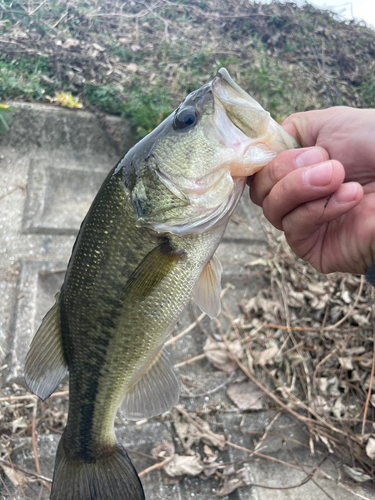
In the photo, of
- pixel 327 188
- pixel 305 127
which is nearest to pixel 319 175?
pixel 327 188

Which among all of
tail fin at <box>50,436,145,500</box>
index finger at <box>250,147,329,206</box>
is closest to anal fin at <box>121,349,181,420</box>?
tail fin at <box>50,436,145,500</box>

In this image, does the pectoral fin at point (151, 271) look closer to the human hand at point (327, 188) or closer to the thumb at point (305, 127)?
the human hand at point (327, 188)

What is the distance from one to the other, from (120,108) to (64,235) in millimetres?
1291

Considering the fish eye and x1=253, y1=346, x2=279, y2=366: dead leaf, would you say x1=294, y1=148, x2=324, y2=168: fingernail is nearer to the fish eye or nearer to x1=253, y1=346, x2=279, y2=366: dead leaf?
the fish eye

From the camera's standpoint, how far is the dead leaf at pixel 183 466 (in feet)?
6.56

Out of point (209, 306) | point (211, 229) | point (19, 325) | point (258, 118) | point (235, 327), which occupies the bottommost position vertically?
point (19, 325)

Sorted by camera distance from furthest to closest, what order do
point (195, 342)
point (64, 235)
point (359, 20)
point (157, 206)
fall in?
point (359, 20) < point (64, 235) < point (195, 342) < point (157, 206)

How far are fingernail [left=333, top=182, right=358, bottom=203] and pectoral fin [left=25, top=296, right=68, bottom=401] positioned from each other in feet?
3.46

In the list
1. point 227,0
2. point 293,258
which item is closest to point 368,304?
point 293,258

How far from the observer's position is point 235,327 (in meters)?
2.61

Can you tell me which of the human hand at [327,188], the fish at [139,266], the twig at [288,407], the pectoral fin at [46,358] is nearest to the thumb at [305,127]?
the human hand at [327,188]

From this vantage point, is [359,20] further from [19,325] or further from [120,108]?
[19,325]

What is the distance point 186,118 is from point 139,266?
1.74 ft

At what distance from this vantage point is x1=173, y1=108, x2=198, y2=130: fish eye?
1.27 meters
